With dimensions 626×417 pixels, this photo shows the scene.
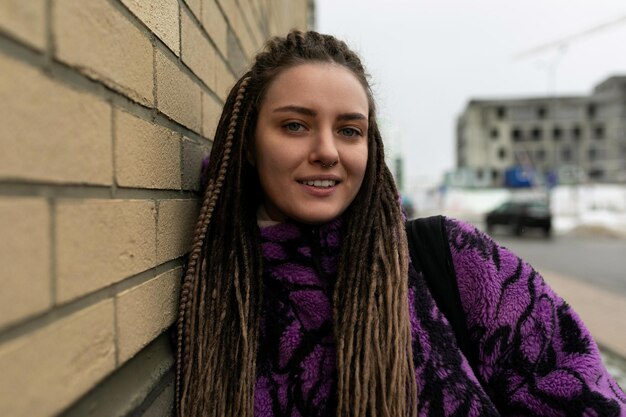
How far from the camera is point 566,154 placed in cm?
5331

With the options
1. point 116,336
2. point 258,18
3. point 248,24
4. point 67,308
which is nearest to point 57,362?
point 67,308

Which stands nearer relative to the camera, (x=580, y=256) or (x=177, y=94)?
(x=177, y=94)

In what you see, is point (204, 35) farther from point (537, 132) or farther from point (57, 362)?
point (537, 132)

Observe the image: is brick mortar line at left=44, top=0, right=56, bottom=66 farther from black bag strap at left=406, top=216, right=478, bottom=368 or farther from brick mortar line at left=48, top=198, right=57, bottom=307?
black bag strap at left=406, top=216, right=478, bottom=368

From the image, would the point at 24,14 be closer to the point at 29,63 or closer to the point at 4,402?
the point at 29,63

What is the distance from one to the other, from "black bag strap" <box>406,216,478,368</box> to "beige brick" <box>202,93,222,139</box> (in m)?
0.79

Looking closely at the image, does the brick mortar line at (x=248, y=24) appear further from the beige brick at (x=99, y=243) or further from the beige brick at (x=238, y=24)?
the beige brick at (x=99, y=243)

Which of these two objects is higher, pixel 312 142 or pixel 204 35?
pixel 204 35

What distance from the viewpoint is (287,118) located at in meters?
1.43

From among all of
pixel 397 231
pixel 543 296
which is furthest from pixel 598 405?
pixel 397 231

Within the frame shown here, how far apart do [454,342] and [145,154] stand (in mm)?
937

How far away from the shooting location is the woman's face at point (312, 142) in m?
1.41

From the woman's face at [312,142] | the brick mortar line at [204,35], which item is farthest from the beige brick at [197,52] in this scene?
the woman's face at [312,142]

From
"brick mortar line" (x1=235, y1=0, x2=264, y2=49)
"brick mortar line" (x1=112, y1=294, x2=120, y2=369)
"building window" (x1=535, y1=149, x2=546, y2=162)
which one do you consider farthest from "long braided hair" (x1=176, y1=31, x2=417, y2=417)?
"building window" (x1=535, y1=149, x2=546, y2=162)
